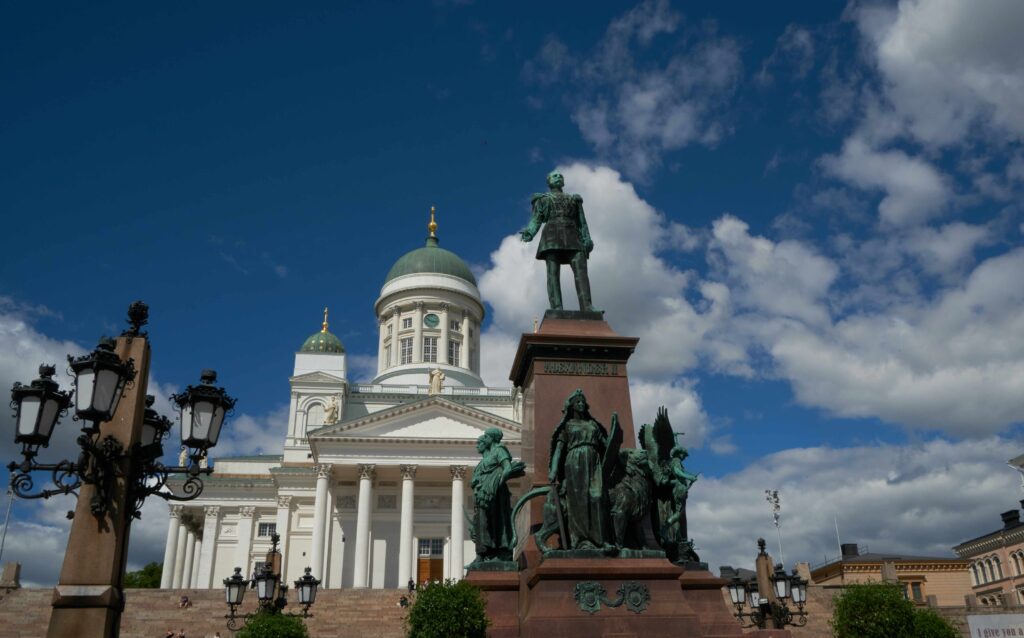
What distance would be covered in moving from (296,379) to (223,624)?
35526mm

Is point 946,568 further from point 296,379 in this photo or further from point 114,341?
point 114,341

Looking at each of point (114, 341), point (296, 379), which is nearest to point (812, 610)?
point (114, 341)

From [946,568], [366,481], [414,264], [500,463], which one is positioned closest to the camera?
[500,463]

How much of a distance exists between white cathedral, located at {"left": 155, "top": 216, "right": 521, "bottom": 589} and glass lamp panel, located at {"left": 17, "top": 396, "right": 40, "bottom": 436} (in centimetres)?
4253

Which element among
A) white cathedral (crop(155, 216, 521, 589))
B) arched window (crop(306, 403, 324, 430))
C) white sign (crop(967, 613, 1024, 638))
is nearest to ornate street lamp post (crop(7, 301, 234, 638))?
white sign (crop(967, 613, 1024, 638))

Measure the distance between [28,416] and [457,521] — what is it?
4348 centimetres

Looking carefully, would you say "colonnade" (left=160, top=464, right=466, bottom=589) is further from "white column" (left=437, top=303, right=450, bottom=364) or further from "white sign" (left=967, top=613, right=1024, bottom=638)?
"white sign" (left=967, top=613, right=1024, bottom=638)

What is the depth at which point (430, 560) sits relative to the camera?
172 feet

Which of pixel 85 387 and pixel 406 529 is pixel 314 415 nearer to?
pixel 406 529

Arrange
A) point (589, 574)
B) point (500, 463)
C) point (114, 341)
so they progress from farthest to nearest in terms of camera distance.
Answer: point (500, 463)
point (589, 574)
point (114, 341)

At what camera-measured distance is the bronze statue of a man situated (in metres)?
11.8

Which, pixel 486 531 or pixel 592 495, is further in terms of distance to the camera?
pixel 486 531

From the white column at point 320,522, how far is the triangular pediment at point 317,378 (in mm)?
14926

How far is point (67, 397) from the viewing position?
20.8ft
